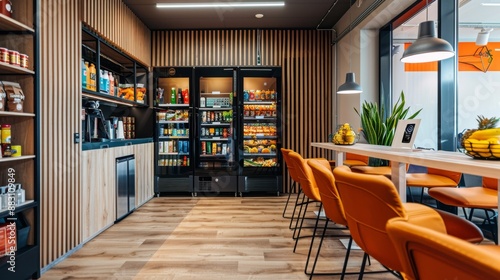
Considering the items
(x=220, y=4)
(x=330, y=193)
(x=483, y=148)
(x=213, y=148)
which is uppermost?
(x=220, y=4)

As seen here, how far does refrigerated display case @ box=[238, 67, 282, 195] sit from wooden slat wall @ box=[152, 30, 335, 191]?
1.17ft

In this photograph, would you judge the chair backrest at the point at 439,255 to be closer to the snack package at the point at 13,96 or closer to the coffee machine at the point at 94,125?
the snack package at the point at 13,96

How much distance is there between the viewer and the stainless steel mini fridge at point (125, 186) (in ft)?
12.6

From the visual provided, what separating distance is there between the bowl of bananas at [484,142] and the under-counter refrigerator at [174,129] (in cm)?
427

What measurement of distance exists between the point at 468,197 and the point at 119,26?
429 cm

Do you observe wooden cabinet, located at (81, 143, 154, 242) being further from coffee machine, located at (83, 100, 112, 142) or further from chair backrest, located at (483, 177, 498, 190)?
chair backrest, located at (483, 177, 498, 190)

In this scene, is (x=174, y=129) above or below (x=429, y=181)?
above

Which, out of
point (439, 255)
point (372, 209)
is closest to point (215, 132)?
point (372, 209)

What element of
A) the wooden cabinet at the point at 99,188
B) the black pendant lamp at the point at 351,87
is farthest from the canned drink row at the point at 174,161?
the black pendant lamp at the point at 351,87

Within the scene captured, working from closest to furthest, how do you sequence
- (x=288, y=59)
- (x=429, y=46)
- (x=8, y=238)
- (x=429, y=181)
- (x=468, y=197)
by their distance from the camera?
(x=8, y=238) → (x=468, y=197) → (x=429, y=46) → (x=429, y=181) → (x=288, y=59)

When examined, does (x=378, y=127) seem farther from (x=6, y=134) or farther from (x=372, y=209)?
(x=6, y=134)

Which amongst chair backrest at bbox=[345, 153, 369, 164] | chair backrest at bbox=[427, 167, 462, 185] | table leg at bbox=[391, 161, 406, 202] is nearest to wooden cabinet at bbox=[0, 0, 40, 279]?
table leg at bbox=[391, 161, 406, 202]

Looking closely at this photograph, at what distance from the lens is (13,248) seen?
2.10 m

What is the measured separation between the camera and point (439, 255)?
61 centimetres
